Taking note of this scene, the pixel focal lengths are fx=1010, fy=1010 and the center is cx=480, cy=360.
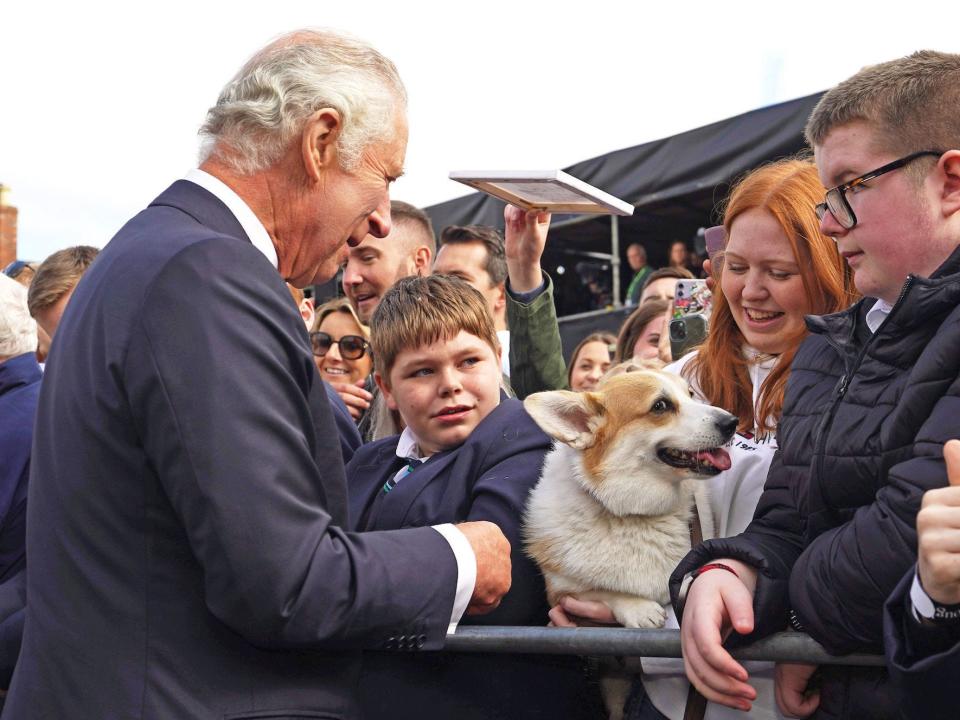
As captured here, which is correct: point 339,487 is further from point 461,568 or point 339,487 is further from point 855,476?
point 855,476

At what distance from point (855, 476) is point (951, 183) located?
0.64 metres

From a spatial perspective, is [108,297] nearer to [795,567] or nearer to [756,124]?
[795,567]

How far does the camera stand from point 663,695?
263 centimetres

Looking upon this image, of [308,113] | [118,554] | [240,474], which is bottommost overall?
[118,554]

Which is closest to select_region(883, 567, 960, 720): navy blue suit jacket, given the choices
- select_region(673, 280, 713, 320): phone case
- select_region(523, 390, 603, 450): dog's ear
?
select_region(523, 390, 603, 450): dog's ear

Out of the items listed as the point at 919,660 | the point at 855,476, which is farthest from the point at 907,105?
the point at 919,660

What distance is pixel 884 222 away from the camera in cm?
211

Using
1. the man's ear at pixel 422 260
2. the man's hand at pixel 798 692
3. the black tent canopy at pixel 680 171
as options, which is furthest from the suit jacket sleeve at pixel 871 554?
the black tent canopy at pixel 680 171

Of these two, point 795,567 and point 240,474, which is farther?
point 795,567

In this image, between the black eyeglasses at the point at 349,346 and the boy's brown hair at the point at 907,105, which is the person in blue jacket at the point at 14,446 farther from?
the boy's brown hair at the point at 907,105

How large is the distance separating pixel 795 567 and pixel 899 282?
64 cm

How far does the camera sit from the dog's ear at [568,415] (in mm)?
2852

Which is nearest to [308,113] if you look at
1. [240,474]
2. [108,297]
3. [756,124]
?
[108,297]

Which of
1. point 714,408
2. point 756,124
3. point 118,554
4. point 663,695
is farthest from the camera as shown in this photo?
point 756,124
